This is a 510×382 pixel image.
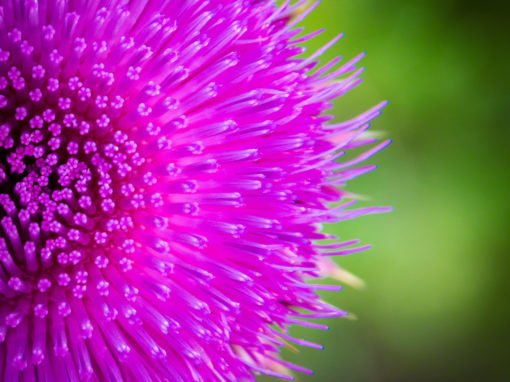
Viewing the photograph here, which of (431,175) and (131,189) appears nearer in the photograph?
(131,189)

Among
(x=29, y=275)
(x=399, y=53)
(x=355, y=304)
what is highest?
(x=399, y=53)

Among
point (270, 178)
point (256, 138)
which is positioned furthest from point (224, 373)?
point (256, 138)

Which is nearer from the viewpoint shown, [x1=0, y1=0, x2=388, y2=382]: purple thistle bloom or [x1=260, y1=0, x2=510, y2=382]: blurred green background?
[x1=0, y1=0, x2=388, y2=382]: purple thistle bloom

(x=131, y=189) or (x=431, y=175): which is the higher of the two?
(x=431, y=175)

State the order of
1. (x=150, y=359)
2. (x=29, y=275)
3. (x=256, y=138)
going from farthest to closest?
(x=256, y=138) → (x=150, y=359) → (x=29, y=275)

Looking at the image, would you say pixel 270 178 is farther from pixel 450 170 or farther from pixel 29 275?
pixel 450 170
